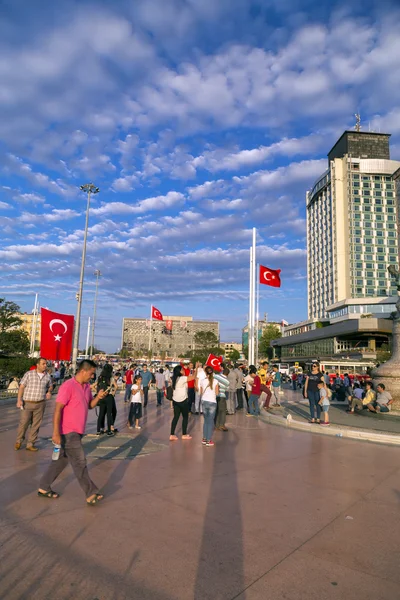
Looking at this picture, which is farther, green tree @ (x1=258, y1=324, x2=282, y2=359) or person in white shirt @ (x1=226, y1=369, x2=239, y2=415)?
green tree @ (x1=258, y1=324, x2=282, y2=359)

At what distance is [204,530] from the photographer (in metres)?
4.18

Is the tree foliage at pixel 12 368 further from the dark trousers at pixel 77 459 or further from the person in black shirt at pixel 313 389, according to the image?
the dark trousers at pixel 77 459

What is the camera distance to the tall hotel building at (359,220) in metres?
104

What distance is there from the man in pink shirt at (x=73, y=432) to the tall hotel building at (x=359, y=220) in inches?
3956

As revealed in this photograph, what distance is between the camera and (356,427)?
11.1 meters

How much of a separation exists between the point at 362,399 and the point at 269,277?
12809mm

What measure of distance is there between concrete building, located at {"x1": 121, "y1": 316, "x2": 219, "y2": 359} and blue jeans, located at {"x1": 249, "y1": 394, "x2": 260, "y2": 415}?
123474 mm

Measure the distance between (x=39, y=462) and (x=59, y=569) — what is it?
390cm

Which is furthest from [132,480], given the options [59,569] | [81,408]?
[59,569]

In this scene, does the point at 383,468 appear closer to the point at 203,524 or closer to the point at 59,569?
the point at 203,524

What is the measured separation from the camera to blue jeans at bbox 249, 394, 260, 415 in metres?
14.7

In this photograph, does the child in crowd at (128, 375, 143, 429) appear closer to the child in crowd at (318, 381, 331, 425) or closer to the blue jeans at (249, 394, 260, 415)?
the blue jeans at (249, 394, 260, 415)

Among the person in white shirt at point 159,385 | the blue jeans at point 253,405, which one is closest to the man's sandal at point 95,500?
the blue jeans at point 253,405

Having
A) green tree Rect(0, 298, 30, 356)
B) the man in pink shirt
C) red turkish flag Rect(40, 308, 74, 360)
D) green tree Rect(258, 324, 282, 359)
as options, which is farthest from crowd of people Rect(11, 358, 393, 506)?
green tree Rect(258, 324, 282, 359)
